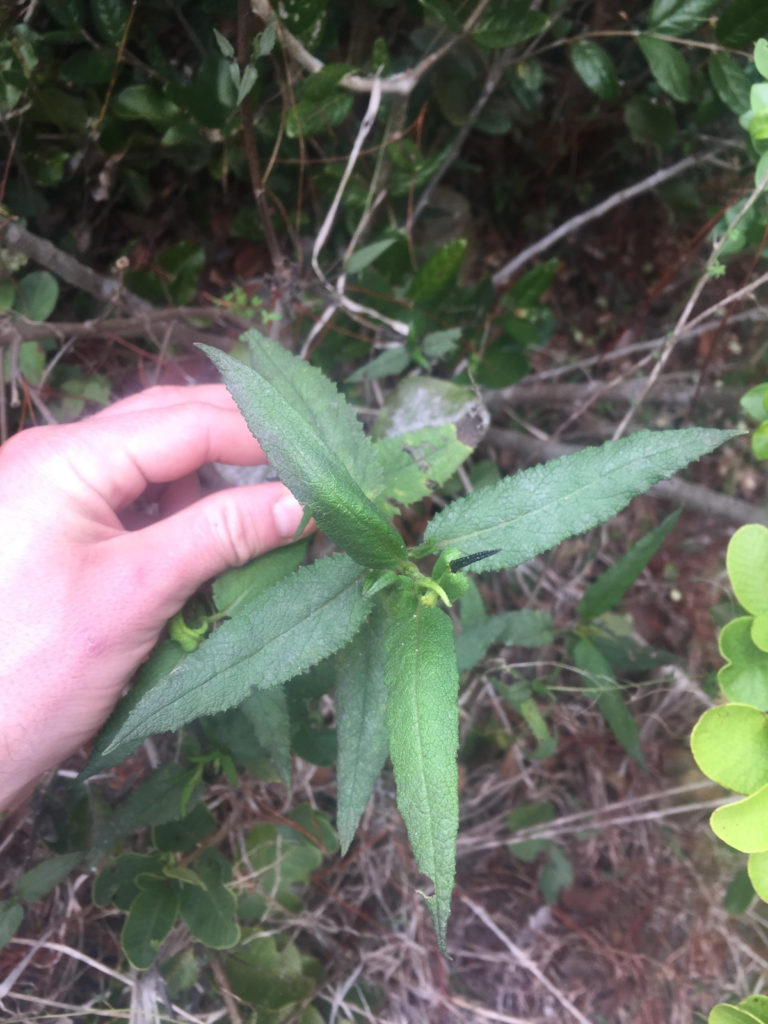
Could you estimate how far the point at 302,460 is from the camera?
79 centimetres

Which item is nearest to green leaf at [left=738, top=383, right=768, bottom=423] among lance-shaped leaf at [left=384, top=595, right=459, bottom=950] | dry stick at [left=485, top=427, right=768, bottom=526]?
dry stick at [left=485, top=427, right=768, bottom=526]

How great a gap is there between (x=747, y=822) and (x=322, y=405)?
2.91 ft

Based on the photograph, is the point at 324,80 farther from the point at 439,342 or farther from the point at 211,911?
the point at 211,911

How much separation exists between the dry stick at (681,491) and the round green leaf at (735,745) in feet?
2.63

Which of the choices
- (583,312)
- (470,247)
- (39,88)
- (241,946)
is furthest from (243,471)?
(583,312)

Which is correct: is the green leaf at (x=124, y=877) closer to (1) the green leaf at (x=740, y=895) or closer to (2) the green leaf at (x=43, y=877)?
(2) the green leaf at (x=43, y=877)

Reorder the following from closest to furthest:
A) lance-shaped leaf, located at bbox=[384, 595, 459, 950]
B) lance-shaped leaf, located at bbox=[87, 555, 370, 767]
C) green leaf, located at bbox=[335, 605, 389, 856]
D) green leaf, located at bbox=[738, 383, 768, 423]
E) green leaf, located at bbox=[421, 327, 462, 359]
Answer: lance-shaped leaf, located at bbox=[384, 595, 459, 950]
lance-shaped leaf, located at bbox=[87, 555, 370, 767]
green leaf, located at bbox=[335, 605, 389, 856]
green leaf, located at bbox=[738, 383, 768, 423]
green leaf, located at bbox=[421, 327, 462, 359]

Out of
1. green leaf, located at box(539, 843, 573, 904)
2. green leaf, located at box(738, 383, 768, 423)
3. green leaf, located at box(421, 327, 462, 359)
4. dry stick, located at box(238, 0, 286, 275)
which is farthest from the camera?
green leaf, located at box(539, 843, 573, 904)

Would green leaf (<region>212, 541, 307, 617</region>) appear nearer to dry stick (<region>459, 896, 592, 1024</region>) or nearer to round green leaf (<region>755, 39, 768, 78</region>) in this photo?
round green leaf (<region>755, 39, 768, 78</region>)

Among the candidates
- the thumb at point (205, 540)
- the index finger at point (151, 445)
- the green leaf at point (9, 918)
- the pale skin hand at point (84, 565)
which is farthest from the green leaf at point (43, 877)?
the index finger at point (151, 445)

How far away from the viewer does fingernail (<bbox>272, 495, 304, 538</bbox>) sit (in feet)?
3.90

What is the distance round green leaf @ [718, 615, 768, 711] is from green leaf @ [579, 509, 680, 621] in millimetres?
322

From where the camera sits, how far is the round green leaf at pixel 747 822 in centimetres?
103

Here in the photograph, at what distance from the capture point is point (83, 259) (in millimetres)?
1838
